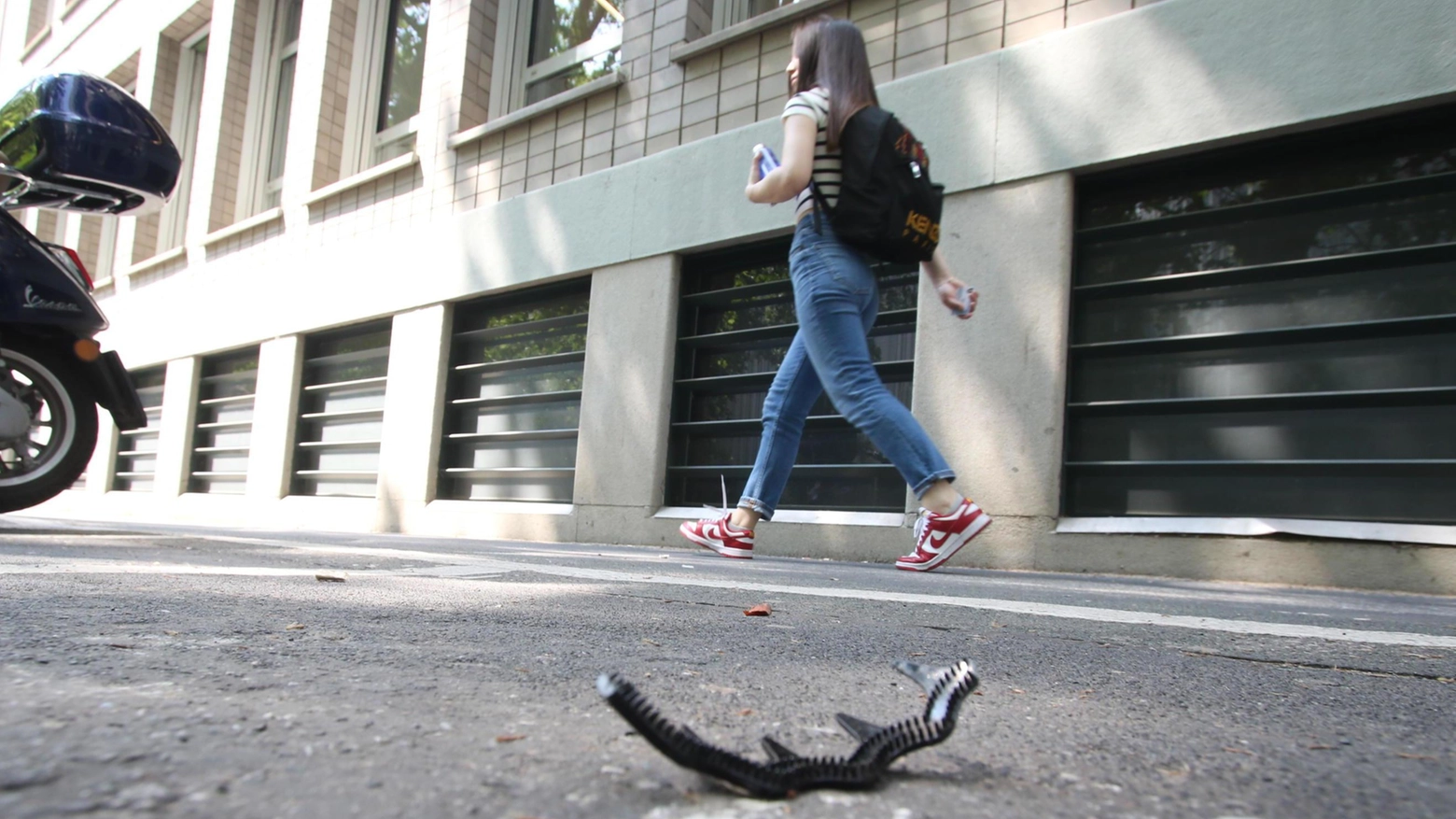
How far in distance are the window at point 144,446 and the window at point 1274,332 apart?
11733mm

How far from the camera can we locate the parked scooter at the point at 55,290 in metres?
3.99

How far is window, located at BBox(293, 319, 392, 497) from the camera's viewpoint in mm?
9539

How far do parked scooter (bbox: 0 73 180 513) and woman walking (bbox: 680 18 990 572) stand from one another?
2.79m

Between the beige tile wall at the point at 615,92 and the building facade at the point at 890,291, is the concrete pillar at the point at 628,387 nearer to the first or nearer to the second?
the building facade at the point at 890,291

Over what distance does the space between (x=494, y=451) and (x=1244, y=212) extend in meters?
5.73

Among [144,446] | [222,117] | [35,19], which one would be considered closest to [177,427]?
[144,446]

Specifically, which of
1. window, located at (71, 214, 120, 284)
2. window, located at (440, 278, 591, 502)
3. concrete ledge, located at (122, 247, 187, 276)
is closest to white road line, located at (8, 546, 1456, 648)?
window, located at (440, 278, 591, 502)

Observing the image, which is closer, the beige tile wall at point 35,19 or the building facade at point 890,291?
the building facade at point 890,291

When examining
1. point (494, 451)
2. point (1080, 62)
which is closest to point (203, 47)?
point (494, 451)

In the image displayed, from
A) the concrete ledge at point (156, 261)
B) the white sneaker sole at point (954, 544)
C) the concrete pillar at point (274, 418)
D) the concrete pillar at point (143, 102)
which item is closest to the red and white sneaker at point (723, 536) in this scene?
the white sneaker sole at point (954, 544)

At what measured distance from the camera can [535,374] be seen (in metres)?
8.08

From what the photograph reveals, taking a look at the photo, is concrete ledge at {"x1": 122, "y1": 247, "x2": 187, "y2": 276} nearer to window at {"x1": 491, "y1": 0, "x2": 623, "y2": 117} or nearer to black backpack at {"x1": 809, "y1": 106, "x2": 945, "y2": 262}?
window at {"x1": 491, "y1": 0, "x2": 623, "y2": 117}

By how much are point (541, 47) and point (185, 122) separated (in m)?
8.29

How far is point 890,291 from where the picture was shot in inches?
234
